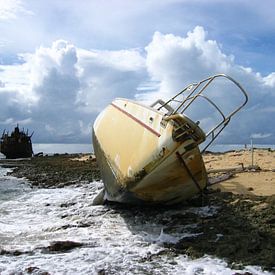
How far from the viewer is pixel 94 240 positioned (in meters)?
7.77

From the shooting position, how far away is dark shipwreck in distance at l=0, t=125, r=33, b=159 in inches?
1538

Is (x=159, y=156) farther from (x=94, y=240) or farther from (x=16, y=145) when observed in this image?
(x=16, y=145)

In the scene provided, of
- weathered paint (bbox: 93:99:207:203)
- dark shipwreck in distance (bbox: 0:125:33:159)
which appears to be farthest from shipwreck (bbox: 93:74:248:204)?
dark shipwreck in distance (bbox: 0:125:33:159)

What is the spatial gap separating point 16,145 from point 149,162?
107 feet

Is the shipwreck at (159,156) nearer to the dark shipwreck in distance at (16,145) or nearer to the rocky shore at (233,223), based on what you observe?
the rocky shore at (233,223)

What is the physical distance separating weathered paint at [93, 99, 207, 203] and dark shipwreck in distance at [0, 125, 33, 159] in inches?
1181

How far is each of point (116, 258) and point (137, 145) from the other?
3.19m

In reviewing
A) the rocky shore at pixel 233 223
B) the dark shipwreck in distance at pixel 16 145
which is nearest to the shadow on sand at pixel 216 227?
the rocky shore at pixel 233 223

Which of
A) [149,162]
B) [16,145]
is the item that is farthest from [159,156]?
[16,145]

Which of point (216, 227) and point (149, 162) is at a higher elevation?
point (149, 162)

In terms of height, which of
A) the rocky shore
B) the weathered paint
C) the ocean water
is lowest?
the ocean water

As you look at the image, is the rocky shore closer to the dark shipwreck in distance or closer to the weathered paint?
the weathered paint

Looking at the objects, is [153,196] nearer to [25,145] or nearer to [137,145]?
[137,145]

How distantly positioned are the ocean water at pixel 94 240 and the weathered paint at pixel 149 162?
0.49 metres
